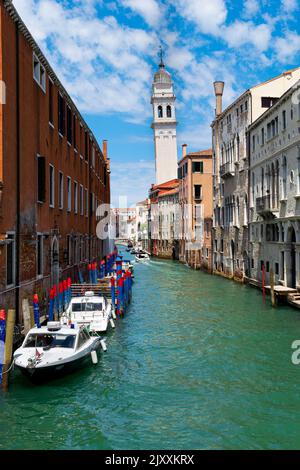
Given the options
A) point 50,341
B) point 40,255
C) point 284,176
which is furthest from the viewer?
point 284,176

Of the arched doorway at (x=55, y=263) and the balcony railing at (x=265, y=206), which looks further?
the balcony railing at (x=265, y=206)

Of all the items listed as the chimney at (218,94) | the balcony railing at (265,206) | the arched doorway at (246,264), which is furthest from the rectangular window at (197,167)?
the balcony railing at (265,206)

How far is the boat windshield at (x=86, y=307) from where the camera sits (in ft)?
57.1

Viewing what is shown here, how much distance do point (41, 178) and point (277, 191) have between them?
1272 centimetres

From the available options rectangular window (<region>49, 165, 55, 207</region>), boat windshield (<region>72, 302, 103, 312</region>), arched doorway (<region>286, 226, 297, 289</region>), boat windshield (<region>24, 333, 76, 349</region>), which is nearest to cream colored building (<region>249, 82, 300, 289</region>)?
arched doorway (<region>286, 226, 297, 289</region>)

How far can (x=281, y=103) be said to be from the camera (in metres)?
23.0

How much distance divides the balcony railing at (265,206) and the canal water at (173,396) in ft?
25.5

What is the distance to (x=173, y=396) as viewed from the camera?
1077cm

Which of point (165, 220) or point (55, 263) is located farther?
point (165, 220)

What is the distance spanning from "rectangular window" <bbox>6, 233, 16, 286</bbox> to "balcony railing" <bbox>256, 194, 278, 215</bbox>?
14.6 meters

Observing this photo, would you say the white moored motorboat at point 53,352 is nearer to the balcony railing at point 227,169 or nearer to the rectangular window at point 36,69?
the rectangular window at point 36,69

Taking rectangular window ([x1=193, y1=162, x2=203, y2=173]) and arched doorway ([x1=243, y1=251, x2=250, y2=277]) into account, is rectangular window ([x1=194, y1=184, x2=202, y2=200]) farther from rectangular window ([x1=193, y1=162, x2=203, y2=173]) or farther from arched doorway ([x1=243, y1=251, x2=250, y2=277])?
arched doorway ([x1=243, y1=251, x2=250, y2=277])

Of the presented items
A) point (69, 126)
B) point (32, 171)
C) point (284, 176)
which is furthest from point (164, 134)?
point (32, 171)

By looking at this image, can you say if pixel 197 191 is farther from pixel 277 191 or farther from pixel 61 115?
pixel 61 115
